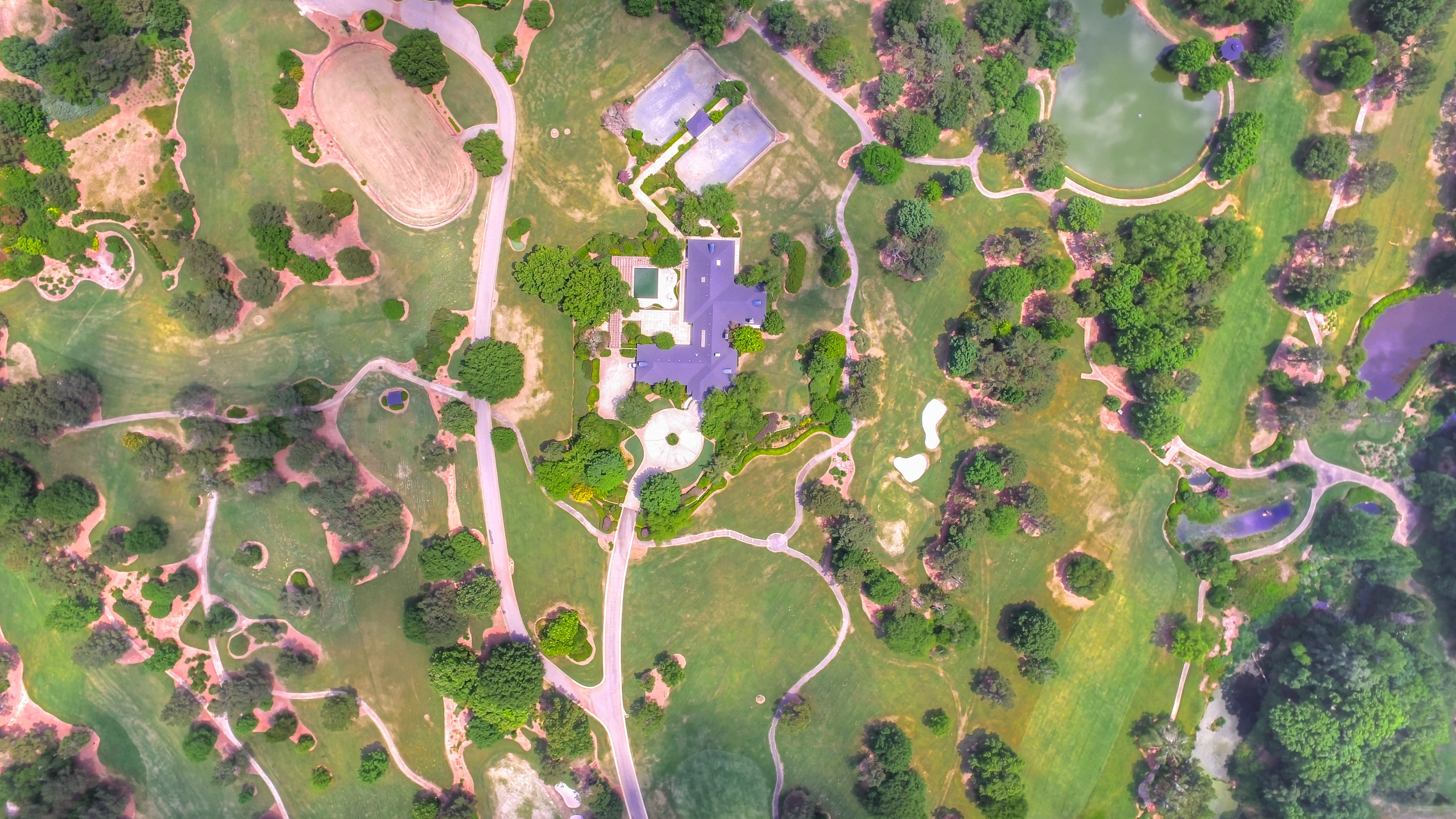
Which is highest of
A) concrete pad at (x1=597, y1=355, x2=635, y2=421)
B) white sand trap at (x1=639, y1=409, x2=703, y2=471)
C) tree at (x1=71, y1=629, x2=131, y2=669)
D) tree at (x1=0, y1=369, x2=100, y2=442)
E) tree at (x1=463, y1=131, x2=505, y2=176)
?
tree at (x1=463, y1=131, x2=505, y2=176)

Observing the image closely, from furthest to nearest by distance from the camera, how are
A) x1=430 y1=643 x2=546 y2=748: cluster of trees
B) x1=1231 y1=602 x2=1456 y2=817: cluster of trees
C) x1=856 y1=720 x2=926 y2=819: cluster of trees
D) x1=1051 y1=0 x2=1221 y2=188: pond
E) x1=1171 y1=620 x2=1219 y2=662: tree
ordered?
1. x1=1051 y1=0 x2=1221 y2=188: pond
2. x1=1171 y1=620 x2=1219 y2=662: tree
3. x1=856 y1=720 x2=926 y2=819: cluster of trees
4. x1=430 y1=643 x2=546 y2=748: cluster of trees
5. x1=1231 y1=602 x2=1456 y2=817: cluster of trees

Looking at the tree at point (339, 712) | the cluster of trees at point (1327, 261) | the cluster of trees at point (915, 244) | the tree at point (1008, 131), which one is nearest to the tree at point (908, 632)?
the cluster of trees at point (915, 244)

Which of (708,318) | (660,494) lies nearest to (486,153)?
(708,318)

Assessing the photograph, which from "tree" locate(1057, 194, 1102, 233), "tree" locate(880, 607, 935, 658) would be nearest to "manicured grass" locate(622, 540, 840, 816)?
"tree" locate(880, 607, 935, 658)

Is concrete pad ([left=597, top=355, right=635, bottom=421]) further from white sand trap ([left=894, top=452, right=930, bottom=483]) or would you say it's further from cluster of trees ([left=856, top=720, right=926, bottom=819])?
cluster of trees ([left=856, top=720, right=926, bottom=819])

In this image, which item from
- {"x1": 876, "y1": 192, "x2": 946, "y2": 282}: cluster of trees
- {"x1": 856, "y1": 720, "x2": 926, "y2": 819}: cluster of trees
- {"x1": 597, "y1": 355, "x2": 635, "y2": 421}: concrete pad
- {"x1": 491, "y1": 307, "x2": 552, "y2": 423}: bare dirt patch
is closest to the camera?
{"x1": 856, "y1": 720, "x2": 926, "y2": 819}: cluster of trees

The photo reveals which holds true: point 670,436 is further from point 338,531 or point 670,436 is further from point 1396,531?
point 1396,531
